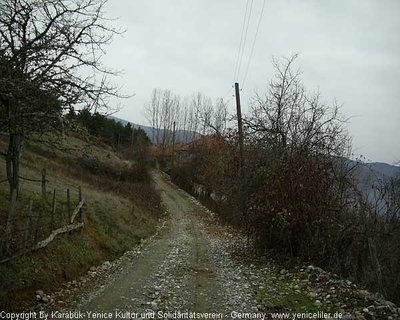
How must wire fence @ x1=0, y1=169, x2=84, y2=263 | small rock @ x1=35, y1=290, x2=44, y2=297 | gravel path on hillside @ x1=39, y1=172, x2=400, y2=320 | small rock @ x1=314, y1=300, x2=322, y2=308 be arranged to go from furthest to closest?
wire fence @ x1=0, y1=169, x2=84, y2=263, small rock @ x1=35, y1=290, x2=44, y2=297, small rock @ x1=314, y1=300, x2=322, y2=308, gravel path on hillside @ x1=39, y1=172, x2=400, y2=320

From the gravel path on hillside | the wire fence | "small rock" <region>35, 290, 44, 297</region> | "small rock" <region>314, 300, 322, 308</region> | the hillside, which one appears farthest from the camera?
the wire fence

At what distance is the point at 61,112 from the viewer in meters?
9.61

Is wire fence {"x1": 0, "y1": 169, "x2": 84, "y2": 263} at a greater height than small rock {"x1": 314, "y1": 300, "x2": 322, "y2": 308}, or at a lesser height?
greater

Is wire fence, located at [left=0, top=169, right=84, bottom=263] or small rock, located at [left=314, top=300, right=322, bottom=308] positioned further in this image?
wire fence, located at [left=0, top=169, right=84, bottom=263]

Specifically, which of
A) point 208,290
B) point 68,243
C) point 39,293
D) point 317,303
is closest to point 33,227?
point 68,243

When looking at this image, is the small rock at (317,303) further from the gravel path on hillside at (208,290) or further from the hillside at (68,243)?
the hillside at (68,243)

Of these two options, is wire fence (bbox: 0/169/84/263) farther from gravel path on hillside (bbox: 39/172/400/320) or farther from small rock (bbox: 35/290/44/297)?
gravel path on hillside (bbox: 39/172/400/320)

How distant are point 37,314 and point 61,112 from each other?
489 cm

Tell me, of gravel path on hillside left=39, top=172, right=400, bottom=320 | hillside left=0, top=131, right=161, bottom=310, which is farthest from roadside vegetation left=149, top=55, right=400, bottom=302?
hillside left=0, top=131, right=161, bottom=310

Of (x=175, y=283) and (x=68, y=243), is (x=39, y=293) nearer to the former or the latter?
(x=68, y=243)

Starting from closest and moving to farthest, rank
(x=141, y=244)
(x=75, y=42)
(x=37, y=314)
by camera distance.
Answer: (x=37, y=314) < (x=75, y=42) < (x=141, y=244)

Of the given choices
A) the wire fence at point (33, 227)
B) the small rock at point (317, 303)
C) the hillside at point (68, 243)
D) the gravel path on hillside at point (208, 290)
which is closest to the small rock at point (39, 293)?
the hillside at point (68, 243)

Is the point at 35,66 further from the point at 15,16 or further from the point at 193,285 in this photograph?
the point at 193,285

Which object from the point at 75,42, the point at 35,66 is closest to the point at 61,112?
the point at 35,66
